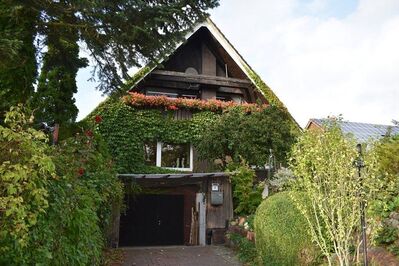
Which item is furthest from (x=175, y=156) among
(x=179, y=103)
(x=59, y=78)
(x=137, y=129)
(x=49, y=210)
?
(x=49, y=210)

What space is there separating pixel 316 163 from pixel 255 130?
306 inches

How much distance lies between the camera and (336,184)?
678cm

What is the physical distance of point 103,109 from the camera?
15.0m

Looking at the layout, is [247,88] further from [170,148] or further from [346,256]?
[346,256]

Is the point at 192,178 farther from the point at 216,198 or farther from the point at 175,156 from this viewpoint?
the point at 175,156

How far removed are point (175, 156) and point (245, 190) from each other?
3.59 metres

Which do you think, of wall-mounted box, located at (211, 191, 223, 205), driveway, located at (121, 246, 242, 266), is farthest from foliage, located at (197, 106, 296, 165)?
driveway, located at (121, 246, 242, 266)

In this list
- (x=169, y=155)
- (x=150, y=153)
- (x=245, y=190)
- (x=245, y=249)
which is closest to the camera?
(x=245, y=249)

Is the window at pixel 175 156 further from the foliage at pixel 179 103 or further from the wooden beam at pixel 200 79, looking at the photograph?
the wooden beam at pixel 200 79

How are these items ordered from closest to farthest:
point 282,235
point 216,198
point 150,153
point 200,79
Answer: point 282,235 < point 216,198 < point 150,153 < point 200,79

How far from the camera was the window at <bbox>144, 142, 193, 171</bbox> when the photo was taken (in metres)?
15.8

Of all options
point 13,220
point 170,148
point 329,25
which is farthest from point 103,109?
point 13,220

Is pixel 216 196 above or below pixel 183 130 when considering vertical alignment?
below

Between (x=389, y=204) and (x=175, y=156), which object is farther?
(x=175, y=156)
